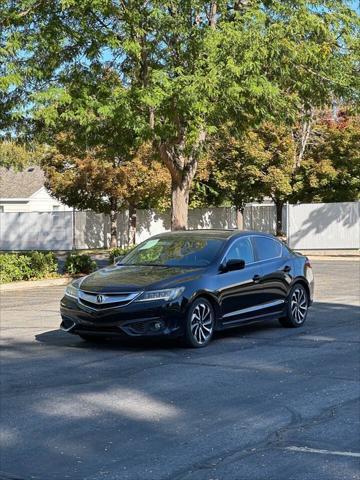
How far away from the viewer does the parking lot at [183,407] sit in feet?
18.3

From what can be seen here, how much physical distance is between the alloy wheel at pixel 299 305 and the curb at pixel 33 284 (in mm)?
9793

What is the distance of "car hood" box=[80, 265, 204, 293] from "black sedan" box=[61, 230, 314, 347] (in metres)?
0.01

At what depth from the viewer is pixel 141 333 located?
32.7 feet

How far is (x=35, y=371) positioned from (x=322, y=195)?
32401 millimetres

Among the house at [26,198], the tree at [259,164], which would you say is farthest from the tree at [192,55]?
the house at [26,198]

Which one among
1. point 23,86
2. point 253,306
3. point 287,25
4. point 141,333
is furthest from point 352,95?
point 141,333

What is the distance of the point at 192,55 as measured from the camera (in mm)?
18547

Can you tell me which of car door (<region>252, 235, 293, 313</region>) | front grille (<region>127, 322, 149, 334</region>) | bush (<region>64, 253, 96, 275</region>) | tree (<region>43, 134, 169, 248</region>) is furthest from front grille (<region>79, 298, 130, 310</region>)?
tree (<region>43, 134, 169, 248</region>)

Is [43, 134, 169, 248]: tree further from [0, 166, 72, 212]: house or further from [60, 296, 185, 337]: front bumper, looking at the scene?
[60, 296, 185, 337]: front bumper

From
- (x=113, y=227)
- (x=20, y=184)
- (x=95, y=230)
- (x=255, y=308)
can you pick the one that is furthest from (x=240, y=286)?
(x=20, y=184)

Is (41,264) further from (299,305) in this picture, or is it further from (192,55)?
(299,305)

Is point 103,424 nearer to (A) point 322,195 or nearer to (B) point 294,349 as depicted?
(B) point 294,349

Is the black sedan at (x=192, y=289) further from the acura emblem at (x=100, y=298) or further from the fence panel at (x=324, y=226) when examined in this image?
the fence panel at (x=324, y=226)

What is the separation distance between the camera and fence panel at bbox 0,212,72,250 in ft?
127
